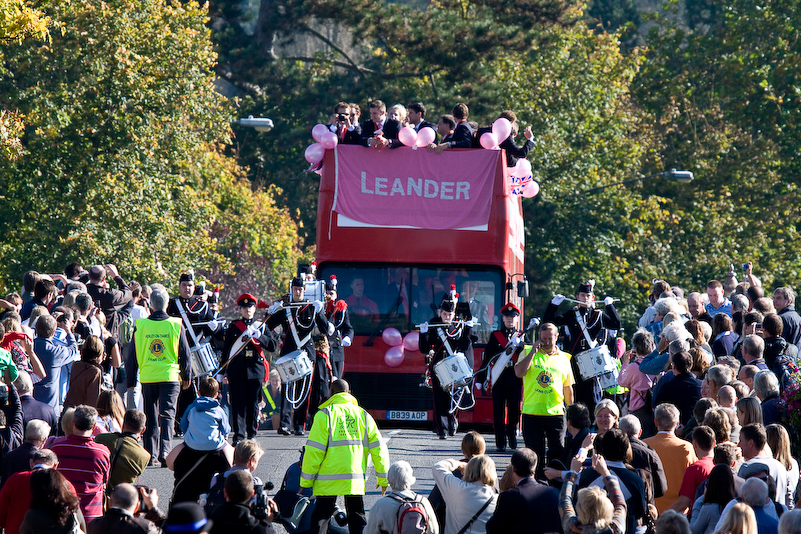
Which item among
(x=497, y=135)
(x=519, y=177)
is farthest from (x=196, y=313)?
(x=519, y=177)

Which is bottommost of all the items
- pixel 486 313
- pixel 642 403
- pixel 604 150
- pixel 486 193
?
pixel 642 403

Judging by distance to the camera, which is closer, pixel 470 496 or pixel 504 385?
pixel 470 496

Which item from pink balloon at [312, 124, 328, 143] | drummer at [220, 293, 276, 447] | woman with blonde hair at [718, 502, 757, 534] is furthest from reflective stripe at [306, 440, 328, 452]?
pink balloon at [312, 124, 328, 143]

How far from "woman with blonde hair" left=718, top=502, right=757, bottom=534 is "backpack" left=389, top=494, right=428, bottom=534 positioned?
6.37ft

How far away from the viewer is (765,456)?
340 inches

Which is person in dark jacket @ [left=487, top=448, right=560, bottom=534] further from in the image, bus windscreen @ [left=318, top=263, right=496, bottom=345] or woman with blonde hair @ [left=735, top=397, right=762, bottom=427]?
bus windscreen @ [left=318, top=263, right=496, bottom=345]

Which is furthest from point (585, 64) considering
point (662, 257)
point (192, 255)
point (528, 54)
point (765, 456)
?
point (765, 456)

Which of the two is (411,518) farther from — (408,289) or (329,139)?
(329,139)

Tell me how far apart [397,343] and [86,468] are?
791 centimetres

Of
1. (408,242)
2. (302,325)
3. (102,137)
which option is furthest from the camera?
(102,137)

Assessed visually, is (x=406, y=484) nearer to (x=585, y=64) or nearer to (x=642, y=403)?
(x=642, y=403)

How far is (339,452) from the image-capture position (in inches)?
372

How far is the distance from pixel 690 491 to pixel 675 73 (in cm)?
3769

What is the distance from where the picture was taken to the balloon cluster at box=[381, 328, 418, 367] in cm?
1620
